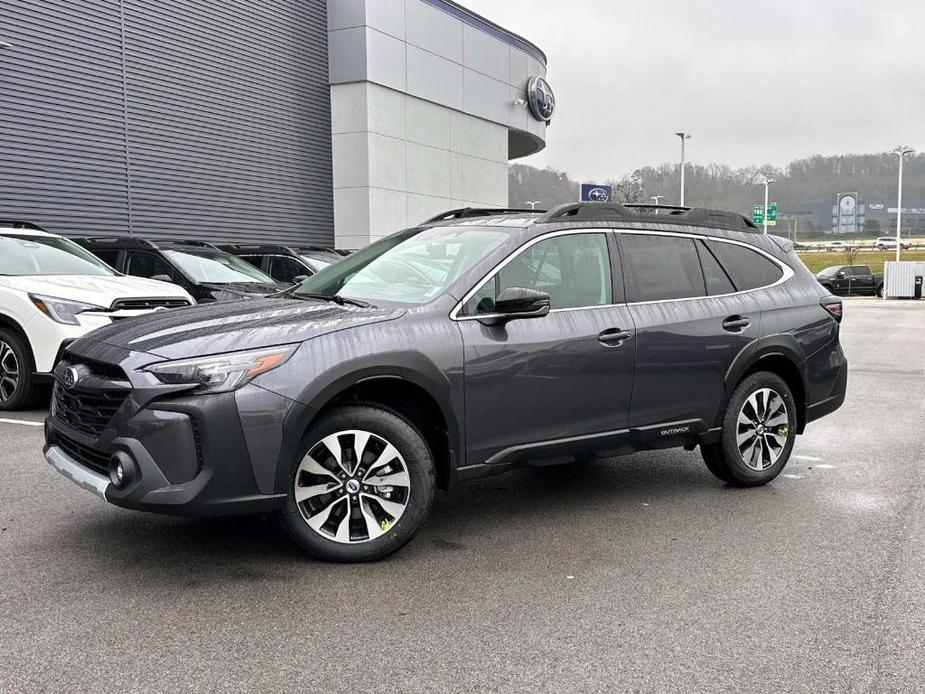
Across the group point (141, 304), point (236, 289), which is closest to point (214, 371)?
point (141, 304)

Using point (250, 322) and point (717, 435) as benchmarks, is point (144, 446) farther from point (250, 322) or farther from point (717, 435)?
point (717, 435)

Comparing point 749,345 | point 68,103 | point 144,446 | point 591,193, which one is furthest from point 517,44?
point 144,446

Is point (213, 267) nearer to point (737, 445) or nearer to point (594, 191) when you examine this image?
point (737, 445)

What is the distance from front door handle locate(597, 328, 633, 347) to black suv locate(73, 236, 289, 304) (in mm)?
6576

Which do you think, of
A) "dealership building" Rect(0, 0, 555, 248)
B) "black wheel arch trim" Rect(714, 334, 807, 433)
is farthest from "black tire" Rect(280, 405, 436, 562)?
"dealership building" Rect(0, 0, 555, 248)

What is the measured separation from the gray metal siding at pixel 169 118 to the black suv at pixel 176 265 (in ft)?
14.5

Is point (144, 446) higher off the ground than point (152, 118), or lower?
lower

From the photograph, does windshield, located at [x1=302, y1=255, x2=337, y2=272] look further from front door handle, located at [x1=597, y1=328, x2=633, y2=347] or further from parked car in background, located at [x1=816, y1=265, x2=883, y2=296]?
parked car in background, located at [x1=816, y1=265, x2=883, y2=296]

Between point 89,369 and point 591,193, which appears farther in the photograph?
point 591,193

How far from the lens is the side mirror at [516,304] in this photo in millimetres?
4328

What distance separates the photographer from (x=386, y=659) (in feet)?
10.3

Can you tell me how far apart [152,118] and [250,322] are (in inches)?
574

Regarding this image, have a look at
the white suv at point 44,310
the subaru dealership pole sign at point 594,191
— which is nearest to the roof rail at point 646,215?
the white suv at point 44,310

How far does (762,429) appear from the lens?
562 centimetres
